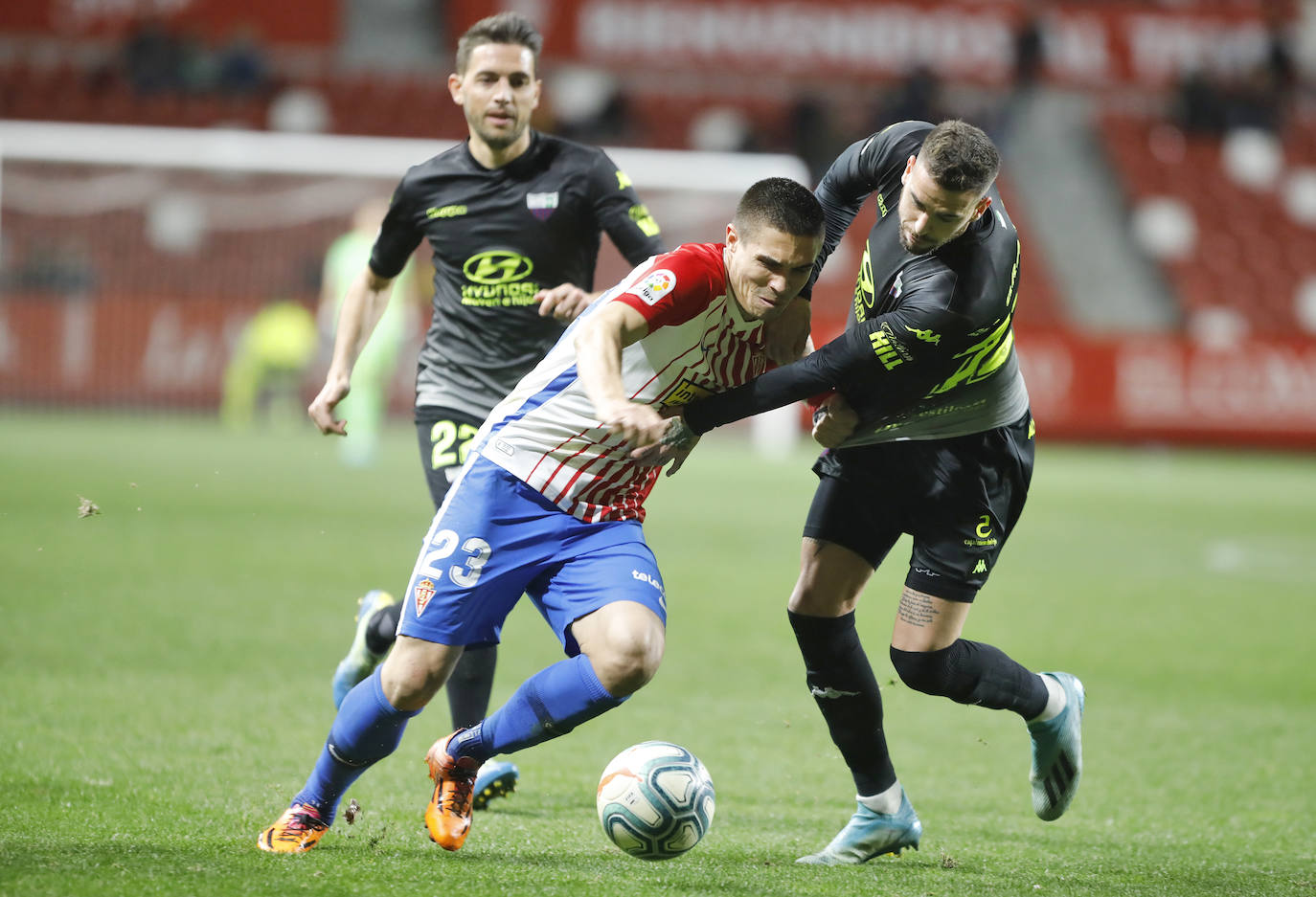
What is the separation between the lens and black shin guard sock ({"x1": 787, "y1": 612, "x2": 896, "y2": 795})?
14.9 feet

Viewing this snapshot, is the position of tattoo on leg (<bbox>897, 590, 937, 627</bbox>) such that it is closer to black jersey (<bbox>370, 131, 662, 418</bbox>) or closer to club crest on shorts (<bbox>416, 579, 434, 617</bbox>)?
club crest on shorts (<bbox>416, 579, 434, 617</bbox>)

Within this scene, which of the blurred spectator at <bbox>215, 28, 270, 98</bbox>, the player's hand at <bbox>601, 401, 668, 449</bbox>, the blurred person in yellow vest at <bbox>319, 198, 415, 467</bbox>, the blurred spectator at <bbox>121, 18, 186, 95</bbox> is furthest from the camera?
the blurred spectator at <bbox>215, 28, 270, 98</bbox>

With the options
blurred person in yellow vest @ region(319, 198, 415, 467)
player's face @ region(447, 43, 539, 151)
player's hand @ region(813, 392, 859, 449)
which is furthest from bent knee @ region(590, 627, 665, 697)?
blurred person in yellow vest @ region(319, 198, 415, 467)

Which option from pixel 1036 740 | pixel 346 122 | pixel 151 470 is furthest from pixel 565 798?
pixel 346 122

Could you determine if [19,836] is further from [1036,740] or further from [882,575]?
[882,575]

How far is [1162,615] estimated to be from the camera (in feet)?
29.5

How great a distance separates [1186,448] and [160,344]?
1413cm

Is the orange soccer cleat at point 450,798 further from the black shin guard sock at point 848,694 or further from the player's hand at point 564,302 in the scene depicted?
the player's hand at point 564,302

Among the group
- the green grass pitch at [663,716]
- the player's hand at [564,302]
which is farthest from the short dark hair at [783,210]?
the green grass pitch at [663,716]

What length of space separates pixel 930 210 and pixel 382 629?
2.35 meters

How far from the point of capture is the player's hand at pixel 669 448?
3.93m

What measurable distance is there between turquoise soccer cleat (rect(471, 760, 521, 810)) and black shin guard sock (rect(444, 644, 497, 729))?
18 centimetres

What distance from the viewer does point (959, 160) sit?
3.81 metres

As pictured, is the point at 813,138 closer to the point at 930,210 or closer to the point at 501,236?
the point at 501,236
